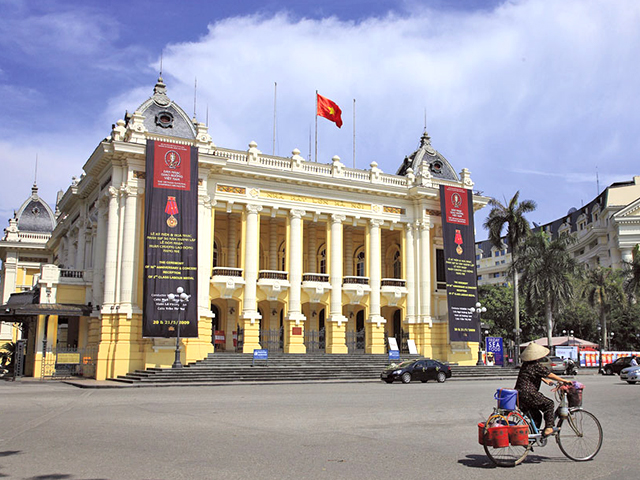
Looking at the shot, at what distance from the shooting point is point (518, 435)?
8375 mm

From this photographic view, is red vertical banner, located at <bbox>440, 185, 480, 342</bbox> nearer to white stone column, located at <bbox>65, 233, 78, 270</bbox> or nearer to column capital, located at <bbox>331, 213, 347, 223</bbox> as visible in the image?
column capital, located at <bbox>331, 213, 347, 223</bbox>

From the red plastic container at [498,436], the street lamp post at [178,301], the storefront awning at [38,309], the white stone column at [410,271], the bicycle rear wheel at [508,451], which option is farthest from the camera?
the white stone column at [410,271]

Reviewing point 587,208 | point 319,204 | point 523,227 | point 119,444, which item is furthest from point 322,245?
point 587,208

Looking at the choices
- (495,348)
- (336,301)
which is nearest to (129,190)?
(336,301)

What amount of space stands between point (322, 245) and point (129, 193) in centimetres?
1646

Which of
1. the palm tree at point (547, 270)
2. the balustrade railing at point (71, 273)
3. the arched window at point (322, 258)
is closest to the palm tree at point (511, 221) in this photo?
the palm tree at point (547, 270)

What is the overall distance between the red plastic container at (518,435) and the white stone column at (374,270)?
108ft

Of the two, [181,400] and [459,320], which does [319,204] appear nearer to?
[459,320]

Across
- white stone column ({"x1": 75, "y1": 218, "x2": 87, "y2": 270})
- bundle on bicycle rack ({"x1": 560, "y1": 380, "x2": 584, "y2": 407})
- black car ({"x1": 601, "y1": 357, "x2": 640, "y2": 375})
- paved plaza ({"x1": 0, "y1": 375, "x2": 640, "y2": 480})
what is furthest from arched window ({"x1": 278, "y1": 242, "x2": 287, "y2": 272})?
bundle on bicycle rack ({"x1": 560, "y1": 380, "x2": 584, "y2": 407})

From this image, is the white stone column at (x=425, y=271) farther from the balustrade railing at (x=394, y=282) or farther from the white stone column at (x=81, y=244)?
the white stone column at (x=81, y=244)

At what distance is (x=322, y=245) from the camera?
1854 inches

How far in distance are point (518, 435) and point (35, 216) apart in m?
72.3

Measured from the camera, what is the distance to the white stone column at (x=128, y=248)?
33.7m

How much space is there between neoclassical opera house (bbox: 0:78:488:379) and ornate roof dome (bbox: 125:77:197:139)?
67 millimetres
